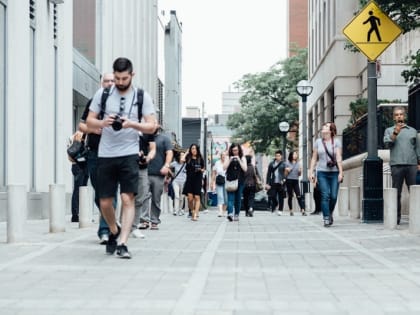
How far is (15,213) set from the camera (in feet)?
37.3

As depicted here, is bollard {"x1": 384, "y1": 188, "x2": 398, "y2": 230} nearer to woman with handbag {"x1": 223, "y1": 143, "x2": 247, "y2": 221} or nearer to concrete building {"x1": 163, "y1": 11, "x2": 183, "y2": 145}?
woman with handbag {"x1": 223, "y1": 143, "x2": 247, "y2": 221}

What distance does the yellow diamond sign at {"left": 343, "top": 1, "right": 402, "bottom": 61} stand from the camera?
53.2 ft

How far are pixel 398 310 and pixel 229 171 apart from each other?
44.6ft

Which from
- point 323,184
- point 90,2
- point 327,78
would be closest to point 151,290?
point 323,184

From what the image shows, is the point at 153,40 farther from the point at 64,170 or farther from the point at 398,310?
the point at 398,310

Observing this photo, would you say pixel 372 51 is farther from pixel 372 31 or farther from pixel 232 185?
pixel 232 185

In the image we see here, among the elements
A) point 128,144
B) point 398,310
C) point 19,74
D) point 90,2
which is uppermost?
point 90,2

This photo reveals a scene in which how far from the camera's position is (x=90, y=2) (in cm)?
2838

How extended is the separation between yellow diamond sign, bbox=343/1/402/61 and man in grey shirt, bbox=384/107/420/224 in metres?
1.65

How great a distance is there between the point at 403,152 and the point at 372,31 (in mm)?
2508

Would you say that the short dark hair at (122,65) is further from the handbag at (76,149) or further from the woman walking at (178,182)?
the woman walking at (178,182)

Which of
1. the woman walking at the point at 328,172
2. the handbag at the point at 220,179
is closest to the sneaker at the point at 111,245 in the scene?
the woman walking at the point at 328,172

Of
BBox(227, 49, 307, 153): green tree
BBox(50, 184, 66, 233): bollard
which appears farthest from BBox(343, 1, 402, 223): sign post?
BBox(227, 49, 307, 153): green tree

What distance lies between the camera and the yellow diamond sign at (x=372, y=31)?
53.2 feet
